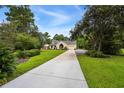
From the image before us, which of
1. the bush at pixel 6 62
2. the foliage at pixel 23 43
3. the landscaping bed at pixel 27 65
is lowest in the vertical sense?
the landscaping bed at pixel 27 65

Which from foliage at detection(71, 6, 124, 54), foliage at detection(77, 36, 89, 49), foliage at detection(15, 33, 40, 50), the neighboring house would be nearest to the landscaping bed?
foliage at detection(15, 33, 40, 50)

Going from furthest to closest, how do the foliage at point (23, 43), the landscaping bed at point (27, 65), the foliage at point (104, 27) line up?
1. the foliage at point (23, 43)
2. the foliage at point (104, 27)
3. the landscaping bed at point (27, 65)

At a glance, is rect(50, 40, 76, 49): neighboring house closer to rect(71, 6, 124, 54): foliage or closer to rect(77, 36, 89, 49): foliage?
rect(77, 36, 89, 49): foliage

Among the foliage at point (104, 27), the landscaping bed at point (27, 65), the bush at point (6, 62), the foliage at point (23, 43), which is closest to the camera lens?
the bush at point (6, 62)

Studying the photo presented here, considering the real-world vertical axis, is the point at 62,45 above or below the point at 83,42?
below

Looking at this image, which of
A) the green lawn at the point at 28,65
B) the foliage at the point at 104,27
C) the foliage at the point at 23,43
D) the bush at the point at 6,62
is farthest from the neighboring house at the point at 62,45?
the bush at the point at 6,62

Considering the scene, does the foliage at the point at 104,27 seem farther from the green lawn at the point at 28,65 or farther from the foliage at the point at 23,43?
the green lawn at the point at 28,65

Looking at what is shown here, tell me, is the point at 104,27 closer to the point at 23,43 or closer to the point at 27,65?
the point at 23,43

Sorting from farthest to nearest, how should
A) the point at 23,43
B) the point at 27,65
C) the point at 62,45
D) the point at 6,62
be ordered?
the point at 62,45
the point at 23,43
the point at 27,65
the point at 6,62

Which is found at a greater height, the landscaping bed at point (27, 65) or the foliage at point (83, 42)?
the foliage at point (83, 42)

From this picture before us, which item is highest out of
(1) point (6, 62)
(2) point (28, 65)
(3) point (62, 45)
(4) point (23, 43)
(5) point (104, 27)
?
(5) point (104, 27)

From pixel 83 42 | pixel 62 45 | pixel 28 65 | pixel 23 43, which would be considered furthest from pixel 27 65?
pixel 62 45
